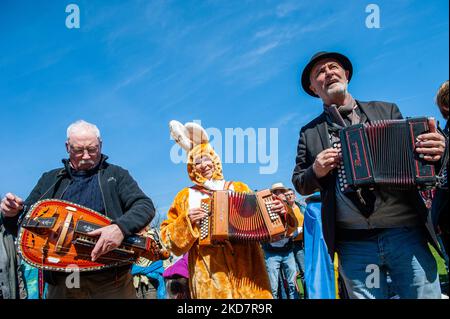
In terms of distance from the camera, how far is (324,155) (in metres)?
2.98

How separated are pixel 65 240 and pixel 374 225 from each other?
7.12 ft

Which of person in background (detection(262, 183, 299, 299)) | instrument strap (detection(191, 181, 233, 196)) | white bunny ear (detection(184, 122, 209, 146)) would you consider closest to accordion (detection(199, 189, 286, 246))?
instrument strap (detection(191, 181, 233, 196))

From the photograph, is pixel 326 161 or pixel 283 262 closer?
pixel 326 161

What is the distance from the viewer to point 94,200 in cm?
354

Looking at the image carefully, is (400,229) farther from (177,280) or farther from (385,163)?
(177,280)

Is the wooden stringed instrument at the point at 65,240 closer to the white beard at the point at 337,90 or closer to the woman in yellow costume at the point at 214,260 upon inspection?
the woman in yellow costume at the point at 214,260

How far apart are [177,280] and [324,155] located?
134 inches

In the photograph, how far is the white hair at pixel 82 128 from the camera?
12.1 ft

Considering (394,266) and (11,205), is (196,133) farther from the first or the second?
(394,266)

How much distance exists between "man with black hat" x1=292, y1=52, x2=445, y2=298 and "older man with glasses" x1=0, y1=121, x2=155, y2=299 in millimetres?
1309

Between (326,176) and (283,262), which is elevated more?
(326,176)

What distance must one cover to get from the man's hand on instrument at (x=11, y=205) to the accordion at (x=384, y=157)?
92.6 inches

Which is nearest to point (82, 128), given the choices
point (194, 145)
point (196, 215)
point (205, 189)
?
point (196, 215)
